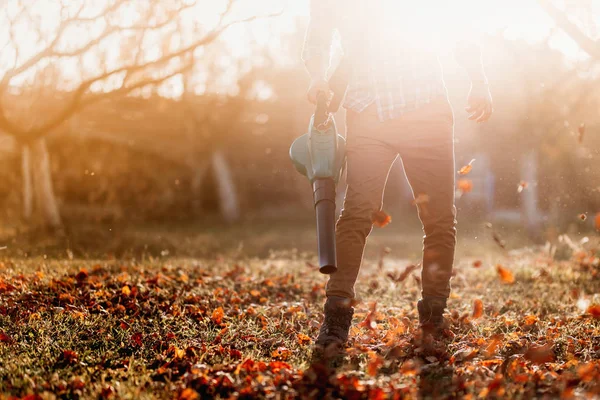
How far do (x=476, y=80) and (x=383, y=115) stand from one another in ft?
2.08

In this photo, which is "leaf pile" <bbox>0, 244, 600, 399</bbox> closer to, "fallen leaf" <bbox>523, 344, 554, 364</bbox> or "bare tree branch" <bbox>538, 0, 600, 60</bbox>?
"fallen leaf" <bbox>523, 344, 554, 364</bbox>

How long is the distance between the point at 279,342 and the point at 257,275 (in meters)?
3.13

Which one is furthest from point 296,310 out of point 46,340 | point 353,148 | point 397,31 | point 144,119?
point 144,119

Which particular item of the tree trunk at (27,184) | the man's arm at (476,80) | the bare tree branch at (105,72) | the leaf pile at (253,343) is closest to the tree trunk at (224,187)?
the tree trunk at (27,184)

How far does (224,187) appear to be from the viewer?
770 inches

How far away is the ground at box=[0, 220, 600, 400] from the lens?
2.32m

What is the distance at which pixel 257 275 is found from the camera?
621 cm

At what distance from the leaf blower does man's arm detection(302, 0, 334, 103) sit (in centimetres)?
5

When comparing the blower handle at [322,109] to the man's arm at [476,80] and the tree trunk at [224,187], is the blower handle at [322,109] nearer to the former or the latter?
the man's arm at [476,80]

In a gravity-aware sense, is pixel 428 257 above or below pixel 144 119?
below


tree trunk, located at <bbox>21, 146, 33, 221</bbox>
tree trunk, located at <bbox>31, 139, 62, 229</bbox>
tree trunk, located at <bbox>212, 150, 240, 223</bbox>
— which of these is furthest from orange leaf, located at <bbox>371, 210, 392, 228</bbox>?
tree trunk, located at <bbox>212, 150, 240, 223</bbox>

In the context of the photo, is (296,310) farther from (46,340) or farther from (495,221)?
(495,221)

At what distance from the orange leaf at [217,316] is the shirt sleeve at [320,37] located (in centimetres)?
151

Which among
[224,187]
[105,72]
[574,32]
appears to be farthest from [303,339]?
[224,187]
